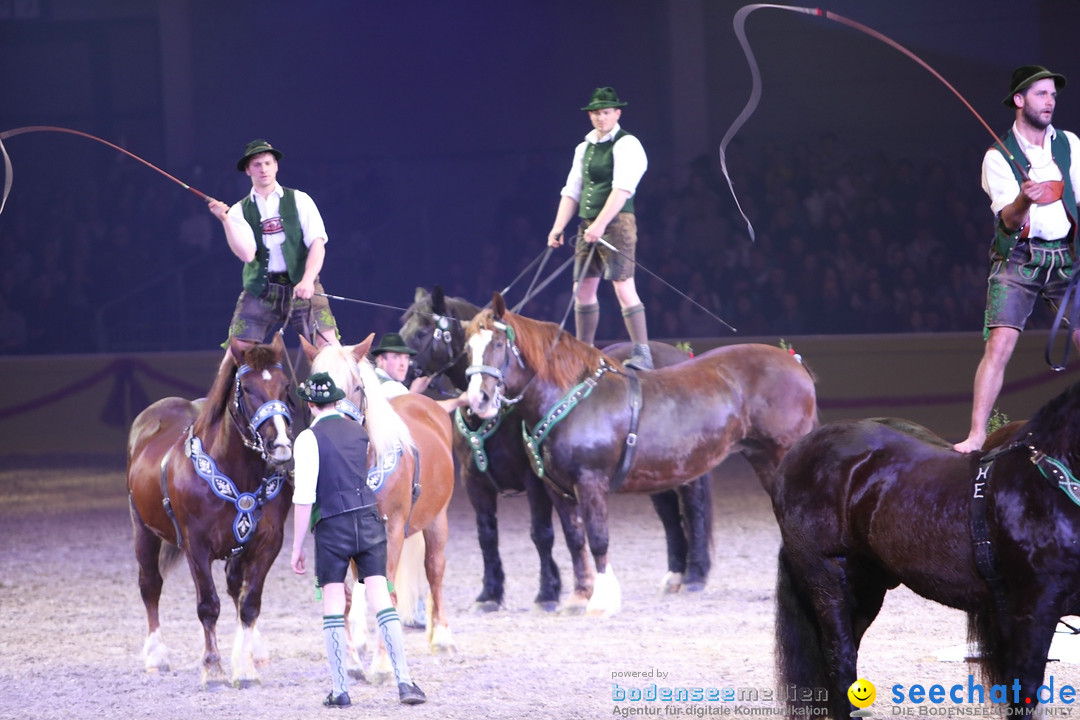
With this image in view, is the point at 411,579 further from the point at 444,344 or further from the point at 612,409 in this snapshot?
the point at 444,344

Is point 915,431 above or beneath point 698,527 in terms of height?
above

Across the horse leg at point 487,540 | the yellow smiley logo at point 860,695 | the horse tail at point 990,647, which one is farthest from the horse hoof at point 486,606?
the horse tail at point 990,647

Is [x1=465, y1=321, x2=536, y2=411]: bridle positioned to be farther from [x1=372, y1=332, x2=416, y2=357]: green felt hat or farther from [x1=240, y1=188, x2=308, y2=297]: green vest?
[x1=240, y1=188, x2=308, y2=297]: green vest

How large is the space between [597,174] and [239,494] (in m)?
3.22

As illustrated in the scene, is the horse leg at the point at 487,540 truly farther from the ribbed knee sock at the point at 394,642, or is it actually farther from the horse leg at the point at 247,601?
the ribbed knee sock at the point at 394,642

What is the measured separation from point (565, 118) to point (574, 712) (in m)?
12.8

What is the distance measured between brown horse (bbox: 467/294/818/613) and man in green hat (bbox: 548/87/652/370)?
1.41 feet

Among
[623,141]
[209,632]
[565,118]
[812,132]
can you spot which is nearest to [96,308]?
[565,118]

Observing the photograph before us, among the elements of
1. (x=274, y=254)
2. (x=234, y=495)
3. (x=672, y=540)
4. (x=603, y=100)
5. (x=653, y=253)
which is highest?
(x=603, y=100)

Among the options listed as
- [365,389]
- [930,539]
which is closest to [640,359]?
[365,389]

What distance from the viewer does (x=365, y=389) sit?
A: 17.7 ft

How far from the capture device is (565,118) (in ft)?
55.4

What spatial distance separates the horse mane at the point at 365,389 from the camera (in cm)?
534

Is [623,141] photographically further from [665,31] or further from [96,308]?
[96,308]
